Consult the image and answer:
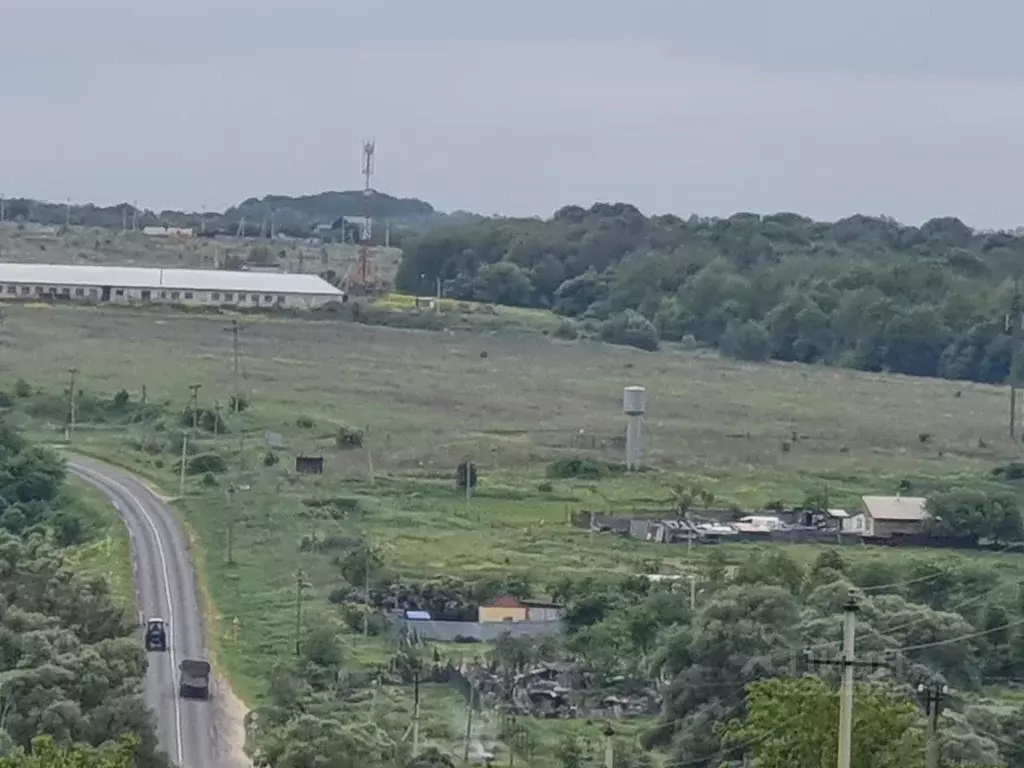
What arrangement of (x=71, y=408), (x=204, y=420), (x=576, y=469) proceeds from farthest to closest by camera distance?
1. (x=71, y=408)
2. (x=204, y=420)
3. (x=576, y=469)

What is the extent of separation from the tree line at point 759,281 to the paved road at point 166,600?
32.2 metres

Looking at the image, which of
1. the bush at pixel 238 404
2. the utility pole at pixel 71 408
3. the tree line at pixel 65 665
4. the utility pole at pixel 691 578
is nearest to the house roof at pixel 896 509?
the utility pole at pixel 691 578

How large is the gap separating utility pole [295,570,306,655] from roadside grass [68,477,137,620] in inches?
64.4

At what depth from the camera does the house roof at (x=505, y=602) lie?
24594 millimetres

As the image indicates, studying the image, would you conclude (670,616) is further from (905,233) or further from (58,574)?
(905,233)

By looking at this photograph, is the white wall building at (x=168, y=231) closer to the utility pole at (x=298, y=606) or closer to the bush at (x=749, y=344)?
the bush at (x=749, y=344)

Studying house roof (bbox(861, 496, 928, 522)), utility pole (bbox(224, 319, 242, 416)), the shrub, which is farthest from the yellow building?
utility pole (bbox(224, 319, 242, 416))

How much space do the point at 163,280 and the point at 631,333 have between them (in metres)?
13.3

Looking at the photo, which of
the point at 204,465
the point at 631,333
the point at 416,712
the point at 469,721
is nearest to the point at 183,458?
the point at 204,465

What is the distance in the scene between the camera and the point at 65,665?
18047 mm

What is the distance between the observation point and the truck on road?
20.6m

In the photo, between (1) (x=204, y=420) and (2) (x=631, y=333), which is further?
(2) (x=631, y=333)

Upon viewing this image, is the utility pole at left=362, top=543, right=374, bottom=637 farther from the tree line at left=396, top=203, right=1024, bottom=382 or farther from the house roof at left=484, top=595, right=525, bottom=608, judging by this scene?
the tree line at left=396, top=203, right=1024, bottom=382

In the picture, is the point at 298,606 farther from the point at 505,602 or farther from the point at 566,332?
the point at 566,332
